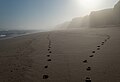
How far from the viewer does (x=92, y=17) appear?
91312 millimetres

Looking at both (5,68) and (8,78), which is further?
(5,68)

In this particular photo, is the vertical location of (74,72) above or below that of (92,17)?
below

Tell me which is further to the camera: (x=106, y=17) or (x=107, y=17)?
(x=106, y=17)

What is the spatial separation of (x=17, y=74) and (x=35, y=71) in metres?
0.93

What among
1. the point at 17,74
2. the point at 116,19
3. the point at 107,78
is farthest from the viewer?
the point at 116,19

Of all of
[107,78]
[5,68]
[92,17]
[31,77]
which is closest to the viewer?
[107,78]

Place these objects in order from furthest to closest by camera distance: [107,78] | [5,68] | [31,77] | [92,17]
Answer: [92,17]
[5,68]
[31,77]
[107,78]

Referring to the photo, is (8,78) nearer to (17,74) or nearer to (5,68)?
(17,74)

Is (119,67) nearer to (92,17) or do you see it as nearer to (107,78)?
(107,78)

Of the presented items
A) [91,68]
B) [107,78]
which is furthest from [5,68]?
[107,78]

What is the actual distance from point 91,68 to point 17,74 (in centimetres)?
386

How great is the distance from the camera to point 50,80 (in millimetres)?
7602

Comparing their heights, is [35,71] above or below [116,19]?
below

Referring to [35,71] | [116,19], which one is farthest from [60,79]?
[116,19]
